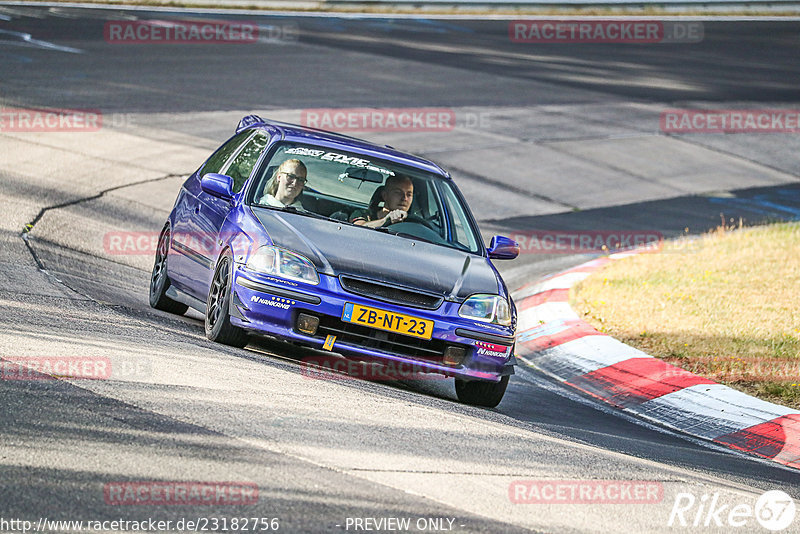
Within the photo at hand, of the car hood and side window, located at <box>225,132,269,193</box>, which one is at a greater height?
side window, located at <box>225,132,269,193</box>

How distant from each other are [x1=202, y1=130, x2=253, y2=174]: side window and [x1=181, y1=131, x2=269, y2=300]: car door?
10 centimetres

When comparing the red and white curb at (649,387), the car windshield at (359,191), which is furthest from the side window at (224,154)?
the red and white curb at (649,387)

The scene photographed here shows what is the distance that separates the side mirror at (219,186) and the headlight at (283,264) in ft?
3.14

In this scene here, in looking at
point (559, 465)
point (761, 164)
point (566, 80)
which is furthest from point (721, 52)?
point (559, 465)

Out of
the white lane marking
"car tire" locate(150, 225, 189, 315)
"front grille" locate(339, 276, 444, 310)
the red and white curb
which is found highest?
the white lane marking

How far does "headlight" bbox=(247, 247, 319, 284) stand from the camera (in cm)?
752

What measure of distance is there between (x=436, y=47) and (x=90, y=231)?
18091 millimetres

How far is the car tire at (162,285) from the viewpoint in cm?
942

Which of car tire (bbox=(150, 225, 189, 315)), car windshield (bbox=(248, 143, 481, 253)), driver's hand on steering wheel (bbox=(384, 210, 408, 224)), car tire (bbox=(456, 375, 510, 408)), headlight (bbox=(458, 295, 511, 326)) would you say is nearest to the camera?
headlight (bbox=(458, 295, 511, 326))

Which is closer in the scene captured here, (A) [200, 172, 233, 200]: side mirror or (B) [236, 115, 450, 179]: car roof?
(A) [200, 172, 233, 200]: side mirror

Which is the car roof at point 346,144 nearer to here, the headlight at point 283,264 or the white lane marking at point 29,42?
the headlight at point 283,264

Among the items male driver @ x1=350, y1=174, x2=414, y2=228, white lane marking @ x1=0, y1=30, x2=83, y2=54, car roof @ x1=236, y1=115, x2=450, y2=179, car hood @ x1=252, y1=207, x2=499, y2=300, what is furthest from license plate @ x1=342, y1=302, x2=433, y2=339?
white lane marking @ x1=0, y1=30, x2=83, y2=54

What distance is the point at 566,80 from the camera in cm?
2623

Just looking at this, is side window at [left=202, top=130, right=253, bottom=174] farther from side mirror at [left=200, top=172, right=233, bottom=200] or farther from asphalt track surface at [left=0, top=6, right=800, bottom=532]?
asphalt track surface at [left=0, top=6, right=800, bottom=532]
